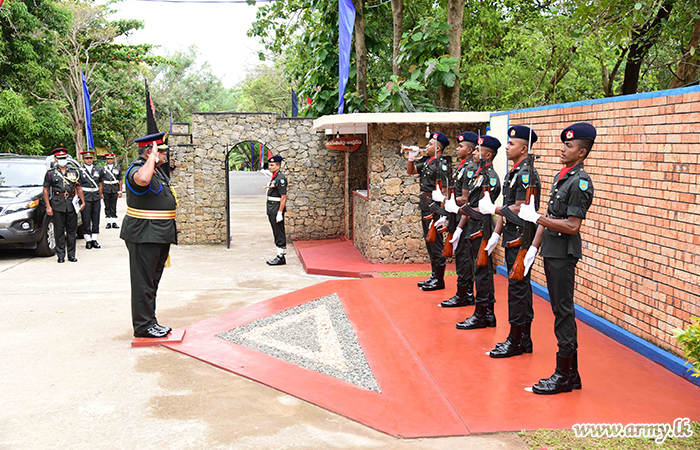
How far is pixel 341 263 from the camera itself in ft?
36.1

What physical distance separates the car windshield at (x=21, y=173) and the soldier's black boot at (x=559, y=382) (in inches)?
427

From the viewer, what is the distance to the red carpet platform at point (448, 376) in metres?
4.47

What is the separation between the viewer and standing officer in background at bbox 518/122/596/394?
15.3 ft

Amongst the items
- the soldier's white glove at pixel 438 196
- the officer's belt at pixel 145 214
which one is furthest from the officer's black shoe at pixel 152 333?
the soldier's white glove at pixel 438 196

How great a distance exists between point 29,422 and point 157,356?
5.22ft

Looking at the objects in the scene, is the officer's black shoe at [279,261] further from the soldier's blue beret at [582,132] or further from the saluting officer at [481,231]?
the soldier's blue beret at [582,132]

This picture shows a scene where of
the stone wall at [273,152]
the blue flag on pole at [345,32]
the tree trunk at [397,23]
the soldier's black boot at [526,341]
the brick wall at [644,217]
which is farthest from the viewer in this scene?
the stone wall at [273,152]

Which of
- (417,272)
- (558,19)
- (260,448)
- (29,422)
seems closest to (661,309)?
(260,448)

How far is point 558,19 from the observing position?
13.9 metres

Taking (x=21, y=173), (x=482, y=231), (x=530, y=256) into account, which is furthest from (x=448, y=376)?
(x=21, y=173)

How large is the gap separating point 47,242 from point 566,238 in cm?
1041

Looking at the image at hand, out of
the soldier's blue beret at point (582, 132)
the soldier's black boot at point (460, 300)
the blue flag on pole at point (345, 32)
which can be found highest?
the blue flag on pole at point (345, 32)

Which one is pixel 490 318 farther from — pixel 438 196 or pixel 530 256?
pixel 530 256

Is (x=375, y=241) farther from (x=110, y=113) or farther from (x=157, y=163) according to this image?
(x=110, y=113)
